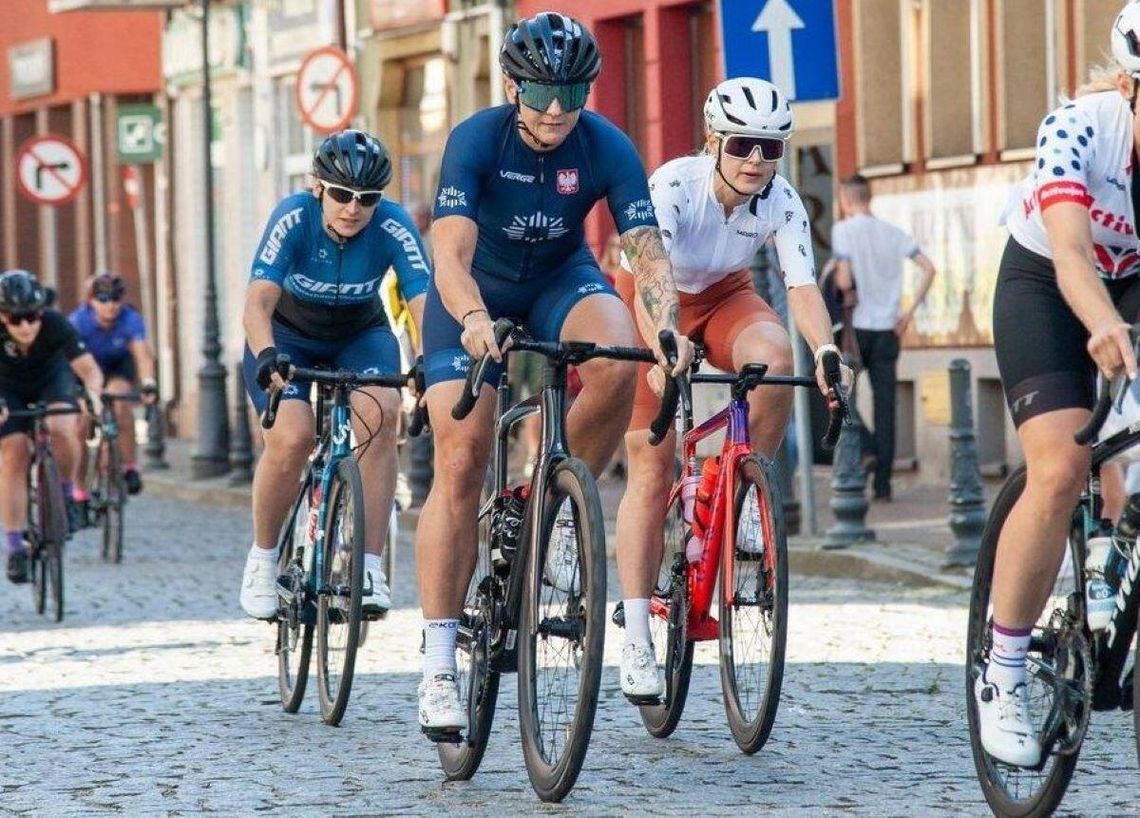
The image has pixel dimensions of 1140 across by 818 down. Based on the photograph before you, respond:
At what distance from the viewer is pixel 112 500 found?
1884cm

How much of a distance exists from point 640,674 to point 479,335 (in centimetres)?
128

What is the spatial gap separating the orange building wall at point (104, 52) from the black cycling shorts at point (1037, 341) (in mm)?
36823

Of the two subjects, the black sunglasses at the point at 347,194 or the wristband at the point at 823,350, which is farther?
the black sunglasses at the point at 347,194

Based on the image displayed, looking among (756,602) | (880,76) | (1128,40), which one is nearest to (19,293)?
(756,602)

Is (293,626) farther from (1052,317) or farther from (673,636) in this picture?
(1052,317)

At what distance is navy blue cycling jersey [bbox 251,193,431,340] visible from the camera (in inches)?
405

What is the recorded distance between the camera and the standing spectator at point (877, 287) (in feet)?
65.2

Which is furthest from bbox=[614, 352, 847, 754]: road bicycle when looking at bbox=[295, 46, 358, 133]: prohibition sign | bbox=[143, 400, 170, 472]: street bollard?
bbox=[143, 400, 170, 472]: street bollard

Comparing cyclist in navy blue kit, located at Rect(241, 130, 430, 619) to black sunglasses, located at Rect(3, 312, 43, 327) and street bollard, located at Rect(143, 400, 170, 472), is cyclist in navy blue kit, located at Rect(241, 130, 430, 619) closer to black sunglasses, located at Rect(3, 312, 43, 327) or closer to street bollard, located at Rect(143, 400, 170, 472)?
black sunglasses, located at Rect(3, 312, 43, 327)

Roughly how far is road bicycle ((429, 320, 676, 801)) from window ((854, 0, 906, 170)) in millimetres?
16307

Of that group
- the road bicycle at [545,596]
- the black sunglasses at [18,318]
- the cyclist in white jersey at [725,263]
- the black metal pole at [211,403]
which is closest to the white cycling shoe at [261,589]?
the cyclist in white jersey at [725,263]

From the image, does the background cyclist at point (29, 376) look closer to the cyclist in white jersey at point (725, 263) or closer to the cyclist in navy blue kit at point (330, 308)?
the cyclist in navy blue kit at point (330, 308)

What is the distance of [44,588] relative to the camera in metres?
14.8

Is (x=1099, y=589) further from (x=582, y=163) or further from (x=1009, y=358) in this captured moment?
(x=582, y=163)
